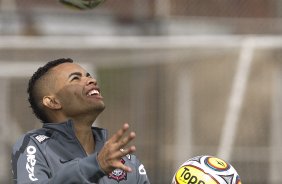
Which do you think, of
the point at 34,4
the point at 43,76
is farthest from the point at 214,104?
the point at 43,76

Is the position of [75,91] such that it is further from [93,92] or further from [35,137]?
[35,137]

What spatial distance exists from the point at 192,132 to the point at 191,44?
1.45m

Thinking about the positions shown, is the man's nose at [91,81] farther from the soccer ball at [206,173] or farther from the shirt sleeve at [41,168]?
the soccer ball at [206,173]

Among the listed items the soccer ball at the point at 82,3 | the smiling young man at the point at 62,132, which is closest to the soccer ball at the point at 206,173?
the smiling young man at the point at 62,132

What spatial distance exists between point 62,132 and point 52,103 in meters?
0.22

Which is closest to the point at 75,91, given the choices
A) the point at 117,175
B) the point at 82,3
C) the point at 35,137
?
the point at 35,137

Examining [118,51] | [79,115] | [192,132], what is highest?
[79,115]

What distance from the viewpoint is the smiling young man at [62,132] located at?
462 centimetres

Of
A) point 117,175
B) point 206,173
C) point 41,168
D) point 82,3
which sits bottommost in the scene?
point 206,173

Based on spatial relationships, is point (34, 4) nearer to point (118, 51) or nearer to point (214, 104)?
point (118, 51)

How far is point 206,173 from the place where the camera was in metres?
5.27

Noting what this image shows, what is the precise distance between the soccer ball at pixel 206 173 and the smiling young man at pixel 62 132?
363mm

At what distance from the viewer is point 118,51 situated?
1185 cm

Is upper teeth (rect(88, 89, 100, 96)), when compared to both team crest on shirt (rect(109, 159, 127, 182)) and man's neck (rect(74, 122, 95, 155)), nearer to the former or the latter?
man's neck (rect(74, 122, 95, 155))
